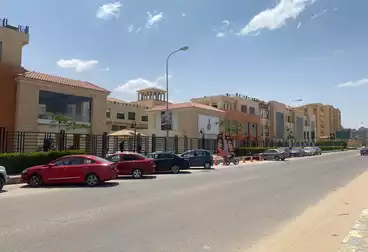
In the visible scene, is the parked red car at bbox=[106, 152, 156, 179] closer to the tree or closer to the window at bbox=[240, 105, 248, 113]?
the tree

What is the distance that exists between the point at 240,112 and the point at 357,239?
2468 inches

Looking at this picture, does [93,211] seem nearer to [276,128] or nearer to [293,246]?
[293,246]

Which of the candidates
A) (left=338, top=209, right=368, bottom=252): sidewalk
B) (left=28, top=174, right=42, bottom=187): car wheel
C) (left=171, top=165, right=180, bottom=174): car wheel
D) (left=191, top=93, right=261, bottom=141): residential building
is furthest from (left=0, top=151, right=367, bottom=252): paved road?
(left=191, top=93, right=261, bottom=141): residential building

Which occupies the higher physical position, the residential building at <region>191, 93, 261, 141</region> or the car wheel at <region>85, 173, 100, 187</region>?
the residential building at <region>191, 93, 261, 141</region>

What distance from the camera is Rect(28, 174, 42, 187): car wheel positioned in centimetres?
1692

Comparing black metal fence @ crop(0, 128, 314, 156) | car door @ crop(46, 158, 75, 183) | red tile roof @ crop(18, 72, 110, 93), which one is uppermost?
red tile roof @ crop(18, 72, 110, 93)

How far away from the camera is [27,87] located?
A: 31.4m

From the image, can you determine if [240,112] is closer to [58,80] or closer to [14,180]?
[58,80]

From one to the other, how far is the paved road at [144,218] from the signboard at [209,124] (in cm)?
4082

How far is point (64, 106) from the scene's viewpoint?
3522 centimetres

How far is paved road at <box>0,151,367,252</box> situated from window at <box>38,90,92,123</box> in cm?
1938

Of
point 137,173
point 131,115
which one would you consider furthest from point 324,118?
point 137,173

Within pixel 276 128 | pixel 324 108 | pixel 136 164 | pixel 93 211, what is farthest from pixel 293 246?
pixel 324 108

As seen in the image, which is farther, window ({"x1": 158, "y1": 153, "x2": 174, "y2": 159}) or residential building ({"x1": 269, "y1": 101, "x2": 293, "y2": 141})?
residential building ({"x1": 269, "y1": 101, "x2": 293, "y2": 141})
